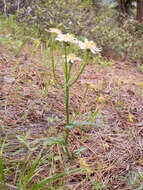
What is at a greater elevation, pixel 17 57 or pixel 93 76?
pixel 17 57

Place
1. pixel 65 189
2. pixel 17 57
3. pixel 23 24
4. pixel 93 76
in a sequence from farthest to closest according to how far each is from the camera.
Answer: pixel 23 24 < pixel 93 76 < pixel 17 57 < pixel 65 189

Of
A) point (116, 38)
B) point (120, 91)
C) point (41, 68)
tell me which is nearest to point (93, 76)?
point (120, 91)

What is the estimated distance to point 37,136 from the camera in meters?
0.98

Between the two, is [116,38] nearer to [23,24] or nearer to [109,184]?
[23,24]

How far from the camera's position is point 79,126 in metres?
1.13

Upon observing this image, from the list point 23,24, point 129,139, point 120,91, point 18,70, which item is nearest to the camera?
point 129,139

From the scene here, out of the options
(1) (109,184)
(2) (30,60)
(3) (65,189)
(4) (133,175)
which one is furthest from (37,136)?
(2) (30,60)

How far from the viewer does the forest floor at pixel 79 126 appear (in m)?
0.87

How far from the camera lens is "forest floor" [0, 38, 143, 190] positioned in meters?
0.87

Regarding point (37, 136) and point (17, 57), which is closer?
point (37, 136)

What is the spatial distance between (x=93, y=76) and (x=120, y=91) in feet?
1.39

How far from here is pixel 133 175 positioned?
902 mm

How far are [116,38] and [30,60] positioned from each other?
78.7 inches

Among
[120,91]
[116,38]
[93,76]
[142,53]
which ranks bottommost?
[120,91]
